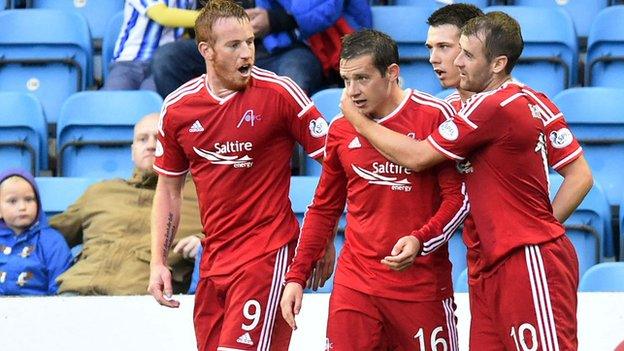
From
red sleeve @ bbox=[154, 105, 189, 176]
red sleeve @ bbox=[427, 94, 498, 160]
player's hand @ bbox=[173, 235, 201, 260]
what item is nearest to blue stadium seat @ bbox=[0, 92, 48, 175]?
player's hand @ bbox=[173, 235, 201, 260]

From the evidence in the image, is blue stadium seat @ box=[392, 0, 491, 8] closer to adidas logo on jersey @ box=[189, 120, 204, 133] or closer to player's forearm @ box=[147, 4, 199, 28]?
player's forearm @ box=[147, 4, 199, 28]

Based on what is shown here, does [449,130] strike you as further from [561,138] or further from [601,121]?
[601,121]

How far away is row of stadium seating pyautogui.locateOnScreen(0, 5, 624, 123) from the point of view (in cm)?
880

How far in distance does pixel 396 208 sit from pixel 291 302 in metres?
0.53

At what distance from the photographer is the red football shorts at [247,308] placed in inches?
223

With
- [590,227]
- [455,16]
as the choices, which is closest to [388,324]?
[455,16]

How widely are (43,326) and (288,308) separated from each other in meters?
1.96

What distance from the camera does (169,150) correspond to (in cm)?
599

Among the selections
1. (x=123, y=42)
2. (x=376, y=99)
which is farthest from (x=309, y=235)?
(x=123, y=42)

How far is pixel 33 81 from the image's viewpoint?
937cm

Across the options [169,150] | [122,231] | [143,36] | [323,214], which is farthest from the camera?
[143,36]

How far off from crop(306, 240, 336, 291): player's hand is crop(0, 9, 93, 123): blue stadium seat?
3922mm

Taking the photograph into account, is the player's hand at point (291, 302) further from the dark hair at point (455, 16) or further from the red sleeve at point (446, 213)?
the dark hair at point (455, 16)

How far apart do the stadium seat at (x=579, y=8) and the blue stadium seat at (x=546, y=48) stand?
0.52 metres
